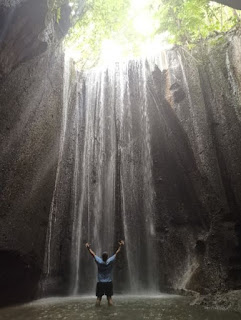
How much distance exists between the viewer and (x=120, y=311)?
20.0 feet

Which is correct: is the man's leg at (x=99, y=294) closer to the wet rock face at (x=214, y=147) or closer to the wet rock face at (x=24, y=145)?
the wet rock face at (x=24, y=145)

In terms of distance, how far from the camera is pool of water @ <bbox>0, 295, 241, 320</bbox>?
546 centimetres

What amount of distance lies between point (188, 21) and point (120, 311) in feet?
34.8

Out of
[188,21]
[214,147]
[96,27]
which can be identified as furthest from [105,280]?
[96,27]

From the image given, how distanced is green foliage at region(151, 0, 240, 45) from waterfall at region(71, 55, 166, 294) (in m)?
1.35

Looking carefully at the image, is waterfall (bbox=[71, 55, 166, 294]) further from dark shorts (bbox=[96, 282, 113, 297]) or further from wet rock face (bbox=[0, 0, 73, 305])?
dark shorts (bbox=[96, 282, 113, 297])

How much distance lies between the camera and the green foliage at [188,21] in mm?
11180

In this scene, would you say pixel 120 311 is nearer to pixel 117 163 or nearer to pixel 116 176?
pixel 116 176

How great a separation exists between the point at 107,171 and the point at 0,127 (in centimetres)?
528

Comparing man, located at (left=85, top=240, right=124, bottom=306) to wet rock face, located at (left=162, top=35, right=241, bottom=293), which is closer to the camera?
man, located at (left=85, top=240, right=124, bottom=306)

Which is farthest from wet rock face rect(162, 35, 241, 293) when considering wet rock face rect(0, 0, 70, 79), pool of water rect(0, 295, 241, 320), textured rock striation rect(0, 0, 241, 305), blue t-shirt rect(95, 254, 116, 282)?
wet rock face rect(0, 0, 70, 79)

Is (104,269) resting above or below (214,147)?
below

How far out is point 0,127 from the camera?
7.44 metres

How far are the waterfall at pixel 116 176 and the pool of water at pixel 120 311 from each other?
9.00ft
